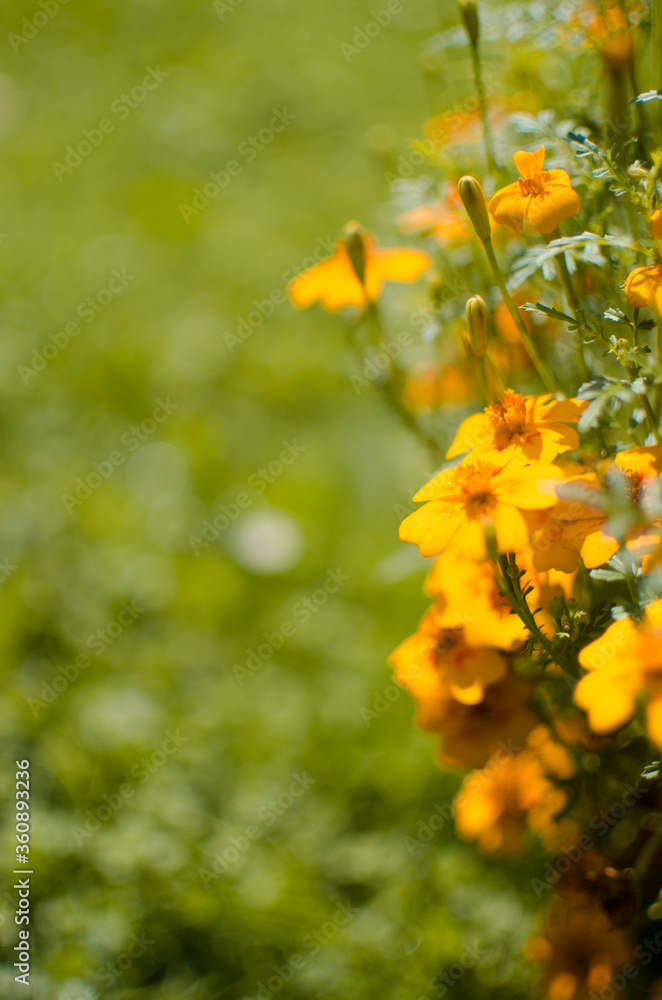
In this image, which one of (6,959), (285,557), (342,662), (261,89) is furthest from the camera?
(261,89)

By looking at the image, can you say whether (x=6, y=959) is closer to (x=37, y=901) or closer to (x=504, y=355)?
(x=37, y=901)

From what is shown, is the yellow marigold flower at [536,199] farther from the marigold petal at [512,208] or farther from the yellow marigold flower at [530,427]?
the yellow marigold flower at [530,427]

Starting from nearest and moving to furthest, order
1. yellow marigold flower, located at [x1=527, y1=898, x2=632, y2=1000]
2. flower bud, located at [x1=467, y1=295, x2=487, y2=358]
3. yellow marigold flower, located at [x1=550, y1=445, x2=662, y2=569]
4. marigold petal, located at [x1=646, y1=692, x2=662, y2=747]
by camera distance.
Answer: marigold petal, located at [x1=646, y1=692, x2=662, y2=747] < yellow marigold flower, located at [x1=550, y1=445, x2=662, y2=569] < flower bud, located at [x1=467, y1=295, x2=487, y2=358] < yellow marigold flower, located at [x1=527, y1=898, x2=632, y2=1000]

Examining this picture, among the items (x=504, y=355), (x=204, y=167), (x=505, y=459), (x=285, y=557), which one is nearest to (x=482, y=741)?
(x=505, y=459)

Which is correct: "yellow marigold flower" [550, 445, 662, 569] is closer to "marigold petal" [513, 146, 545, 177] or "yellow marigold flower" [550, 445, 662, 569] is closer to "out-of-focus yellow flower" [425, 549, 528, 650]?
"out-of-focus yellow flower" [425, 549, 528, 650]

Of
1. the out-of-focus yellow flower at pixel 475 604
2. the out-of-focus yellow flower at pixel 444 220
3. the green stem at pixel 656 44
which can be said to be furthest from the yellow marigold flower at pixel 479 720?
the green stem at pixel 656 44

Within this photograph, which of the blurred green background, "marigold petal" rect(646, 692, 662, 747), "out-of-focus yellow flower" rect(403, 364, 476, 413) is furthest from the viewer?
"out-of-focus yellow flower" rect(403, 364, 476, 413)

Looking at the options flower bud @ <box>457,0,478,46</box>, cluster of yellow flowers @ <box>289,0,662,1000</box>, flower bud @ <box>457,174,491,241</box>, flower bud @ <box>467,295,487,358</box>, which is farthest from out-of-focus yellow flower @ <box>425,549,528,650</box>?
flower bud @ <box>457,0,478,46</box>
